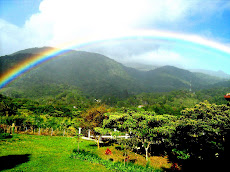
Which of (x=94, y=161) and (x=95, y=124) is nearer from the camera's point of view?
(x=94, y=161)

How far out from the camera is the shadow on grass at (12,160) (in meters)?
9.14

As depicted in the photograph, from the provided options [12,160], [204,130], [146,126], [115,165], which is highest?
[146,126]

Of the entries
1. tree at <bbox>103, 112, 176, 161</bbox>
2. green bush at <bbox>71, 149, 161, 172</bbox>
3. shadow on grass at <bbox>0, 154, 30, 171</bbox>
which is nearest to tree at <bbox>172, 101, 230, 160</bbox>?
tree at <bbox>103, 112, 176, 161</bbox>

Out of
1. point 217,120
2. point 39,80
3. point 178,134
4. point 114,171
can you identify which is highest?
point 39,80

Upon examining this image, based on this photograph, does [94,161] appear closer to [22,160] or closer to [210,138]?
[22,160]

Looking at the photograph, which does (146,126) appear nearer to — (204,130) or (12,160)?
(204,130)

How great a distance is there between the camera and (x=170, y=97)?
121875mm

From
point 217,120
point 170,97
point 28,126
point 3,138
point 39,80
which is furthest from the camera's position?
point 39,80

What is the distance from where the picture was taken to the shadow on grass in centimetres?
914

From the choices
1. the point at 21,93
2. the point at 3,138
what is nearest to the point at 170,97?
the point at 21,93

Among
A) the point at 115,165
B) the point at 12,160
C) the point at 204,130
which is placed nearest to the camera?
the point at 12,160

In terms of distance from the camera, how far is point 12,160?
10203 millimetres

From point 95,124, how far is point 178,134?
820 cm

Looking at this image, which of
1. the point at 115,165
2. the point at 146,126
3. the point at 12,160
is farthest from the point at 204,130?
the point at 12,160
